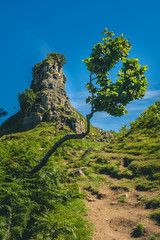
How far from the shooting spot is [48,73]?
83.2 m

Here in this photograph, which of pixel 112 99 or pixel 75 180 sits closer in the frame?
pixel 112 99

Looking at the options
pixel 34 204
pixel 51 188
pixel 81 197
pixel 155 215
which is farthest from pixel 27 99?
pixel 155 215

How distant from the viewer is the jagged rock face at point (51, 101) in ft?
202

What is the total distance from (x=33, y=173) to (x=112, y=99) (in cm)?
492

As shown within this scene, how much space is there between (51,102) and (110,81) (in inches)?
2457

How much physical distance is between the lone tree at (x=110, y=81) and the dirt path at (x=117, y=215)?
3514mm

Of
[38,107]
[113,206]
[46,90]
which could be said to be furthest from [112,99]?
[46,90]

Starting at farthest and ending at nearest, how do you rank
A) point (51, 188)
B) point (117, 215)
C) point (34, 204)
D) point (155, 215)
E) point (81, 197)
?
1. point (81, 197)
2. point (51, 188)
3. point (117, 215)
4. point (155, 215)
5. point (34, 204)

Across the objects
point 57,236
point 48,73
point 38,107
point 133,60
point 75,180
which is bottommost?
point 57,236

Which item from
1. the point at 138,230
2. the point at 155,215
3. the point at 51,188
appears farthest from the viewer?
the point at 51,188

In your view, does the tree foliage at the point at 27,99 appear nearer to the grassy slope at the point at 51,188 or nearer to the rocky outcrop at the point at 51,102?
the rocky outcrop at the point at 51,102

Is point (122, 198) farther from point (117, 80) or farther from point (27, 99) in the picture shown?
point (27, 99)

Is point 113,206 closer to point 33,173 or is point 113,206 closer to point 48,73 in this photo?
point 33,173

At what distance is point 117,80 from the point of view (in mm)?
7047
